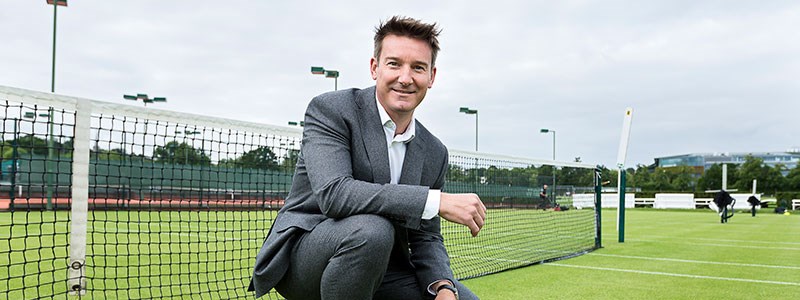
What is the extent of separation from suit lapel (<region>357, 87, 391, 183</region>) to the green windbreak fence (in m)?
2.04

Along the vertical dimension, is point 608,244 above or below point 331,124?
below

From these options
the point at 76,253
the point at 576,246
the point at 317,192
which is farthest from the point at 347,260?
the point at 576,246

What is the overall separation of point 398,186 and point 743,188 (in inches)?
2846

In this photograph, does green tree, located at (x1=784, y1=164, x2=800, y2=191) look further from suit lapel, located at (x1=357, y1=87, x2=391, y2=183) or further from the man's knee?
the man's knee

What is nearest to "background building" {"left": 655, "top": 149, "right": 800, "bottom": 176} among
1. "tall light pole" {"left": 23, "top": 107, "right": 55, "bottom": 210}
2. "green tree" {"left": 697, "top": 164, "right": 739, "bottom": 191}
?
"green tree" {"left": 697, "top": 164, "right": 739, "bottom": 191}

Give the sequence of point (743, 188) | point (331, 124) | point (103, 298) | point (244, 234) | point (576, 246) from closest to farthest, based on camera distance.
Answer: point (331, 124) < point (103, 298) < point (576, 246) < point (244, 234) < point (743, 188)

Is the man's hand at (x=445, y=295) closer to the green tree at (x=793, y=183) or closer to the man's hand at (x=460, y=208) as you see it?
the man's hand at (x=460, y=208)

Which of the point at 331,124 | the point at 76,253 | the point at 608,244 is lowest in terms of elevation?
the point at 608,244

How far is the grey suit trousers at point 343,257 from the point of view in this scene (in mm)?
2184

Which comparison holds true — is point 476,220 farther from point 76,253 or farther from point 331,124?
point 76,253

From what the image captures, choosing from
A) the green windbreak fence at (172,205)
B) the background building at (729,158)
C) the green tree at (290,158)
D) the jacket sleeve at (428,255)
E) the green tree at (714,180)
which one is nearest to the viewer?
the jacket sleeve at (428,255)

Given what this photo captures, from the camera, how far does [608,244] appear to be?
1149cm

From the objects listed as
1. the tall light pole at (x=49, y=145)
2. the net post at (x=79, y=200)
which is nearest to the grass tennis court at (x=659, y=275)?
the net post at (x=79, y=200)

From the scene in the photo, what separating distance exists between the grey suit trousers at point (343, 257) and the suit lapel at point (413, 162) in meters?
0.35
